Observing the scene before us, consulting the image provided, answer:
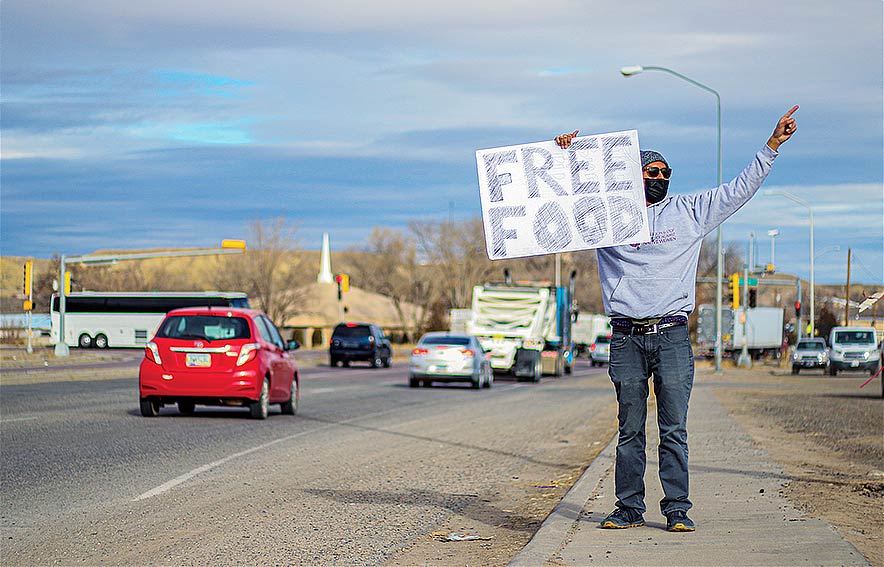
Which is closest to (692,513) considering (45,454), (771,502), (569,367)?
(771,502)

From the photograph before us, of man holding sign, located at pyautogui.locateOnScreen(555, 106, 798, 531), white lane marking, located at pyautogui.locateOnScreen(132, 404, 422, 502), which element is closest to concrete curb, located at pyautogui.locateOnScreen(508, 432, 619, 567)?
man holding sign, located at pyautogui.locateOnScreen(555, 106, 798, 531)

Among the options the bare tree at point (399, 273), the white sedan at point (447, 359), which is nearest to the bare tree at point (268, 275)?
the bare tree at point (399, 273)

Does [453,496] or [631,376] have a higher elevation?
[631,376]

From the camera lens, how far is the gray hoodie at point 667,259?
6.86 m

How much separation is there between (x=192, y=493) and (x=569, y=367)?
38.6 meters

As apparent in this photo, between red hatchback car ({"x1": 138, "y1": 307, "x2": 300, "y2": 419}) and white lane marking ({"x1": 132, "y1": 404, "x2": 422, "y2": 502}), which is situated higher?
red hatchback car ({"x1": 138, "y1": 307, "x2": 300, "y2": 419})

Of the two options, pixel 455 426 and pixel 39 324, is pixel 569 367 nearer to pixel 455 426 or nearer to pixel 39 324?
pixel 455 426

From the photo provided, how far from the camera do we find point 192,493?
9.72 metres

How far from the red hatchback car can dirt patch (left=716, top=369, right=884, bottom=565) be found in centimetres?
748

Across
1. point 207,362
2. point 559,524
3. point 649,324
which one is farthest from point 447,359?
point 649,324

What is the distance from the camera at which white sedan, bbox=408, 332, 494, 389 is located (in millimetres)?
30531

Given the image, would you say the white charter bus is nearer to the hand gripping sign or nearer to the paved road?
the paved road

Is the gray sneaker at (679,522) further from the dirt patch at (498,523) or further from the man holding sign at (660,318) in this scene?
the dirt patch at (498,523)

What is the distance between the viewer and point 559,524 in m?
7.35
